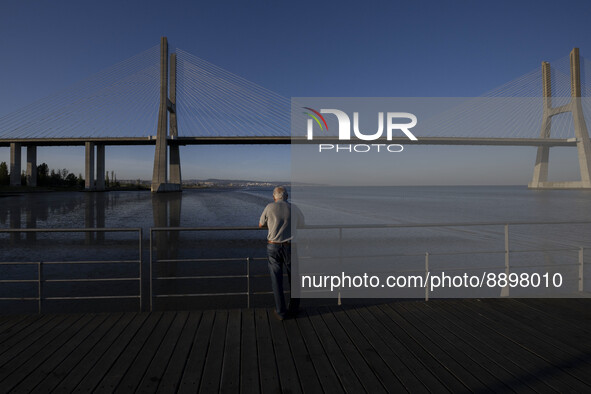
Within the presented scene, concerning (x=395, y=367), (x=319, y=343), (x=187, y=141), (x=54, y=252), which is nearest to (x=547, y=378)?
(x=395, y=367)

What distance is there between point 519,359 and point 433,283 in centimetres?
477

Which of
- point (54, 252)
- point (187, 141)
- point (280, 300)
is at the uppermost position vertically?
point (187, 141)

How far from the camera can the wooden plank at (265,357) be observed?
212 centimetres

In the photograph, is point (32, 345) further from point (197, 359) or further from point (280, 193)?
point (280, 193)

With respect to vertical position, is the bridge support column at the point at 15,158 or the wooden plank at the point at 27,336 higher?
the bridge support column at the point at 15,158

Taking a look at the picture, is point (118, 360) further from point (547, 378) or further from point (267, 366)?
point (547, 378)

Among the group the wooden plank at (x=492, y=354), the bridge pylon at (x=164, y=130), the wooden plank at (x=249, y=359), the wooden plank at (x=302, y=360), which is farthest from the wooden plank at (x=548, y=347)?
the bridge pylon at (x=164, y=130)

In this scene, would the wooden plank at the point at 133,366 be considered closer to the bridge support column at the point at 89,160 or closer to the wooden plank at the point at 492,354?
the wooden plank at the point at 492,354

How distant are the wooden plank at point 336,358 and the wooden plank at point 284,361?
0.91ft

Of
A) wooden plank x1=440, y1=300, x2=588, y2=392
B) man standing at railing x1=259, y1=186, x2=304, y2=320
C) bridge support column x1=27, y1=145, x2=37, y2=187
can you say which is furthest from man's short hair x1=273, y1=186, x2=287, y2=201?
bridge support column x1=27, y1=145, x2=37, y2=187

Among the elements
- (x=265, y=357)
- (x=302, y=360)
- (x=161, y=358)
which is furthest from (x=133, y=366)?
(x=302, y=360)

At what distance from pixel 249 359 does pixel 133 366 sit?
2.58ft

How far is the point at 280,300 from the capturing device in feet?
10.3

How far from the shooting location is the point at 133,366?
235 cm
